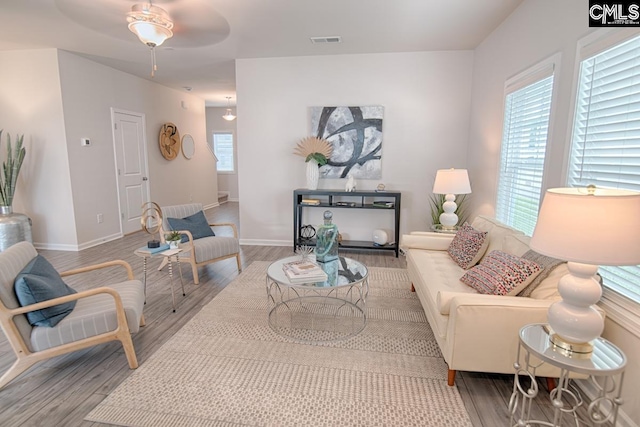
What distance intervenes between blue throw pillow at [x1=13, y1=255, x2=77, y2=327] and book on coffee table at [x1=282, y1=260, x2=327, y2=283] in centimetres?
142

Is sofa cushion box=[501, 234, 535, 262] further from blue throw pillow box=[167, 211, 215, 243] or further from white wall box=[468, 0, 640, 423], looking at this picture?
blue throw pillow box=[167, 211, 215, 243]

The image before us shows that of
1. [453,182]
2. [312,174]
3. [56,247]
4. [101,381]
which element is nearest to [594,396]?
[453,182]

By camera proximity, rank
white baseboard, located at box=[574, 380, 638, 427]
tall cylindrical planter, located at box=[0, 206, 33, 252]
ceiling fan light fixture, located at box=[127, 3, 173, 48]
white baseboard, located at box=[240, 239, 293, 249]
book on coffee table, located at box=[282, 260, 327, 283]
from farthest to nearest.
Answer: white baseboard, located at box=[240, 239, 293, 249]
tall cylindrical planter, located at box=[0, 206, 33, 252]
ceiling fan light fixture, located at box=[127, 3, 173, 48]
book on coffee table, located at box=[282, 260, 327, 283]
white baseboard, located at box=[574, 380, 638, 427]

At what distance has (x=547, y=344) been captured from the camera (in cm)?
151

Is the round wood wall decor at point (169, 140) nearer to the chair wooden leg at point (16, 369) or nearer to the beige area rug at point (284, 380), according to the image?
the beige area rug at point (284, 380)

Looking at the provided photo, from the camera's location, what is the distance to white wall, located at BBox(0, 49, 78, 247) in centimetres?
460

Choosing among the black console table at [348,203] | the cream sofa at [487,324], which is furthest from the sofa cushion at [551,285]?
the black console table at [348,203]

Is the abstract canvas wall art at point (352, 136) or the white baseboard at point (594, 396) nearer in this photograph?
the white baseboard at point (594, 396)

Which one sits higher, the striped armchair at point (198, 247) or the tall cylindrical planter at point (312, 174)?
the tall cylindrical planter at point (312, 174)

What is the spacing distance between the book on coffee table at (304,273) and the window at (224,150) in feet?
26.2

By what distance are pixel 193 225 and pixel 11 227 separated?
2.56 meters

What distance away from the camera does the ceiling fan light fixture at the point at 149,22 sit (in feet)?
9.25

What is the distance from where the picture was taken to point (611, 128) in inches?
76.1

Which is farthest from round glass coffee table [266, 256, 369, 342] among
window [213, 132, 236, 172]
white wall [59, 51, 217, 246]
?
window [213, 132, 236, 172]
